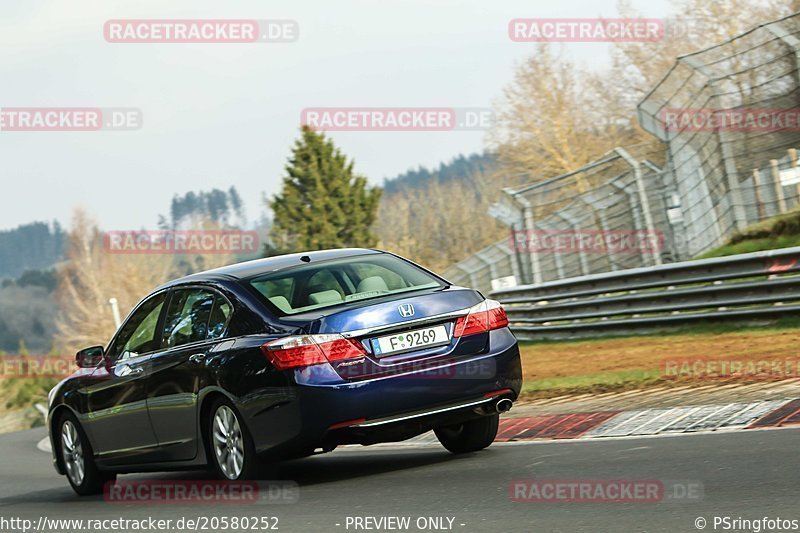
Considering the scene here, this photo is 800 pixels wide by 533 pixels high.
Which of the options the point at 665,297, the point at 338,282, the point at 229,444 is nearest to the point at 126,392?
the point at 229,444

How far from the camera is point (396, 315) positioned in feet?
26.3

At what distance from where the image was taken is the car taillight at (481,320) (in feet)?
27.1

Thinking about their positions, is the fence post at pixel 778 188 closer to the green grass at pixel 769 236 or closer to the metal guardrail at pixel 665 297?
the green grass at pixel 769 236

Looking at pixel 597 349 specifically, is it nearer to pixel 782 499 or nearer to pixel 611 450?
pixel 611 450

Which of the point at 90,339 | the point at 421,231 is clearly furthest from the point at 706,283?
the point at 421,231

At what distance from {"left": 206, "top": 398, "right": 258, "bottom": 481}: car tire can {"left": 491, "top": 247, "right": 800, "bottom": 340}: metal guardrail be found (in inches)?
314

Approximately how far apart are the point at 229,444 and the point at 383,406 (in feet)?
3.60

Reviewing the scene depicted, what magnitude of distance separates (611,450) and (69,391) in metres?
4.40

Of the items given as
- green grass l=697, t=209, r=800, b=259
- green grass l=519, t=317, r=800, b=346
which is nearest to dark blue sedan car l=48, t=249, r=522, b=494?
green grass l=519, t=317, r=800, b=346

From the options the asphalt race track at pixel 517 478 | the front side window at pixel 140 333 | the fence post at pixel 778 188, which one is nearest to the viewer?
the asphalt race track at pixel 517 478

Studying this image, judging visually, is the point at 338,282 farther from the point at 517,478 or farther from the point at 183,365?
the point at 517,478

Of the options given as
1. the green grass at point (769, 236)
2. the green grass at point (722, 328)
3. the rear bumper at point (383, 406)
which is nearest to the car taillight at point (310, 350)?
the rear bumper at point (383, 406)

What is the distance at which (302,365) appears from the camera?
25.5ft

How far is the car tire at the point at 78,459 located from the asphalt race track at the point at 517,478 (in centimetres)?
15
